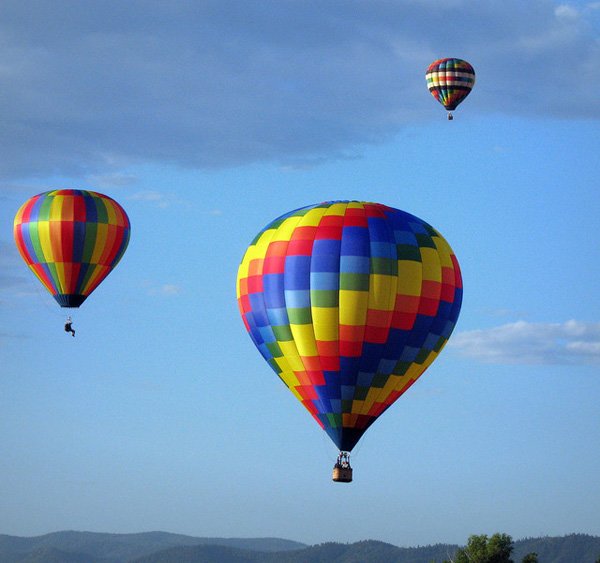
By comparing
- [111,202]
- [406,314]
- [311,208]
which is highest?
[111,202]

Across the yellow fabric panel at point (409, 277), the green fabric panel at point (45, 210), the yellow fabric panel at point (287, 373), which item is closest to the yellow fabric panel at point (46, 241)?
the green fabric panel at point (45, 210)

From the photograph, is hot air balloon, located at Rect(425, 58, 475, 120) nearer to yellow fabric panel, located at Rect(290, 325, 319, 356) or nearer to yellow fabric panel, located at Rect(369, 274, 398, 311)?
yellow fabric panel, located at Rect(369, 274, 398, 311)

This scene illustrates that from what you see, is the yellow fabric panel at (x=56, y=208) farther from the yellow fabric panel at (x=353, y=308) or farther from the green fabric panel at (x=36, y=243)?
the yellow fabric panel at (x=353, y=308)

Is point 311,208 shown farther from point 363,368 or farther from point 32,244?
point 32,244

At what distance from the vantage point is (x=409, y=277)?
5647 centimetres

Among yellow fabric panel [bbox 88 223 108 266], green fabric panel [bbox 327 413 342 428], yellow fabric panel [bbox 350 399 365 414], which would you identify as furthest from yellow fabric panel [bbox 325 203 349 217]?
yellow fabric panel [bbox 88 223 108 266]

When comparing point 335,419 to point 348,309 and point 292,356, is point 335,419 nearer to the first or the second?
point 292,356

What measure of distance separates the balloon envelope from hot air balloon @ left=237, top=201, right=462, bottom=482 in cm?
3219

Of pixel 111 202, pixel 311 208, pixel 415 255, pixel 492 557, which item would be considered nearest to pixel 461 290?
pixel 415 255

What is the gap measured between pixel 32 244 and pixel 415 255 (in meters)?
26.1

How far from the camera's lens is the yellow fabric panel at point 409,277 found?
185 feet

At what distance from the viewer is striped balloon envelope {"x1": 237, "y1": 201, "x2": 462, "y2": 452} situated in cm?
5569

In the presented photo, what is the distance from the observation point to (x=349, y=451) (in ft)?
184

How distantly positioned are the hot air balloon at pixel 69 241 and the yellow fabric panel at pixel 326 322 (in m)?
22.0
